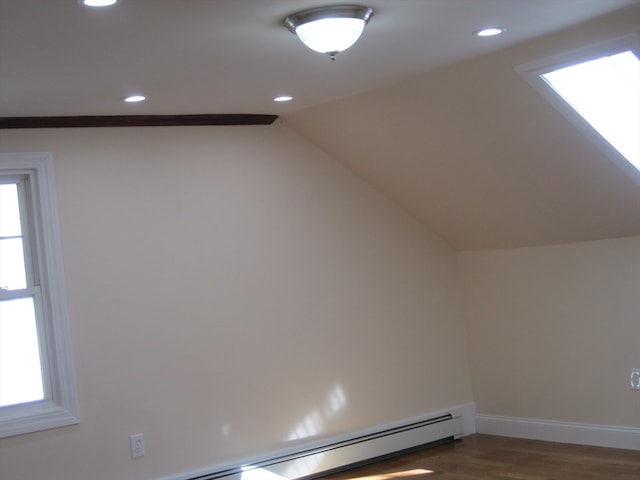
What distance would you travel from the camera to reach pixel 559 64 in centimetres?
365

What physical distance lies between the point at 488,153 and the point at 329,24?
1.90 meters

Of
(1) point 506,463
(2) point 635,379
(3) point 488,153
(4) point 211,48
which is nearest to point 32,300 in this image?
(4) point 211,48

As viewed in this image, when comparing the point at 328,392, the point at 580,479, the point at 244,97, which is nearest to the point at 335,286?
the point at 328,392

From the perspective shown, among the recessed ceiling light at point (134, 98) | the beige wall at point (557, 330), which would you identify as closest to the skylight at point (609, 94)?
the beige wall at point (557, 330)

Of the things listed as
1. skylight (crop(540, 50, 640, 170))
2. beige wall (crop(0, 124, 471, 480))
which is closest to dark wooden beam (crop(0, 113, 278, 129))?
beige wall (crop(0, 124, 471, 480))

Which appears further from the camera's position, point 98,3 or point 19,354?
point 19,354

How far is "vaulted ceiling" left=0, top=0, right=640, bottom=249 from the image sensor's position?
2742 millimetres

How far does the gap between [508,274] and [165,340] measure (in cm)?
241

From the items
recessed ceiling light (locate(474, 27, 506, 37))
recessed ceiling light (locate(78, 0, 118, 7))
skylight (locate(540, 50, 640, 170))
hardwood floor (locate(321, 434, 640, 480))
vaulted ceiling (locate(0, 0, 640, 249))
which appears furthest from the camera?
hardwood floor (locate(321, 434, 640, 480))

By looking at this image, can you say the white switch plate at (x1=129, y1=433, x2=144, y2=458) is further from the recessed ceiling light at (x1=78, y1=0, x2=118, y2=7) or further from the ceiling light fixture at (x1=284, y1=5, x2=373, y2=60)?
the recessed ceiling light at (x1=78, y1=0, x2=118, y2=7)

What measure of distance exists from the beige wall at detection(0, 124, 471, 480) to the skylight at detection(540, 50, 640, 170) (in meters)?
1.78

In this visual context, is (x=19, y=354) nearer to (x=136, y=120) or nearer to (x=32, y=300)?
(x=32, y=300)

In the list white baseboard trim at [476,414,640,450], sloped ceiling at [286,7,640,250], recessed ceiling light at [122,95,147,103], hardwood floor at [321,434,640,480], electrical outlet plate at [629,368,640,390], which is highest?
recessed ceiling light at [122,95,147,103]

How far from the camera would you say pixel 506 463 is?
4793mm
